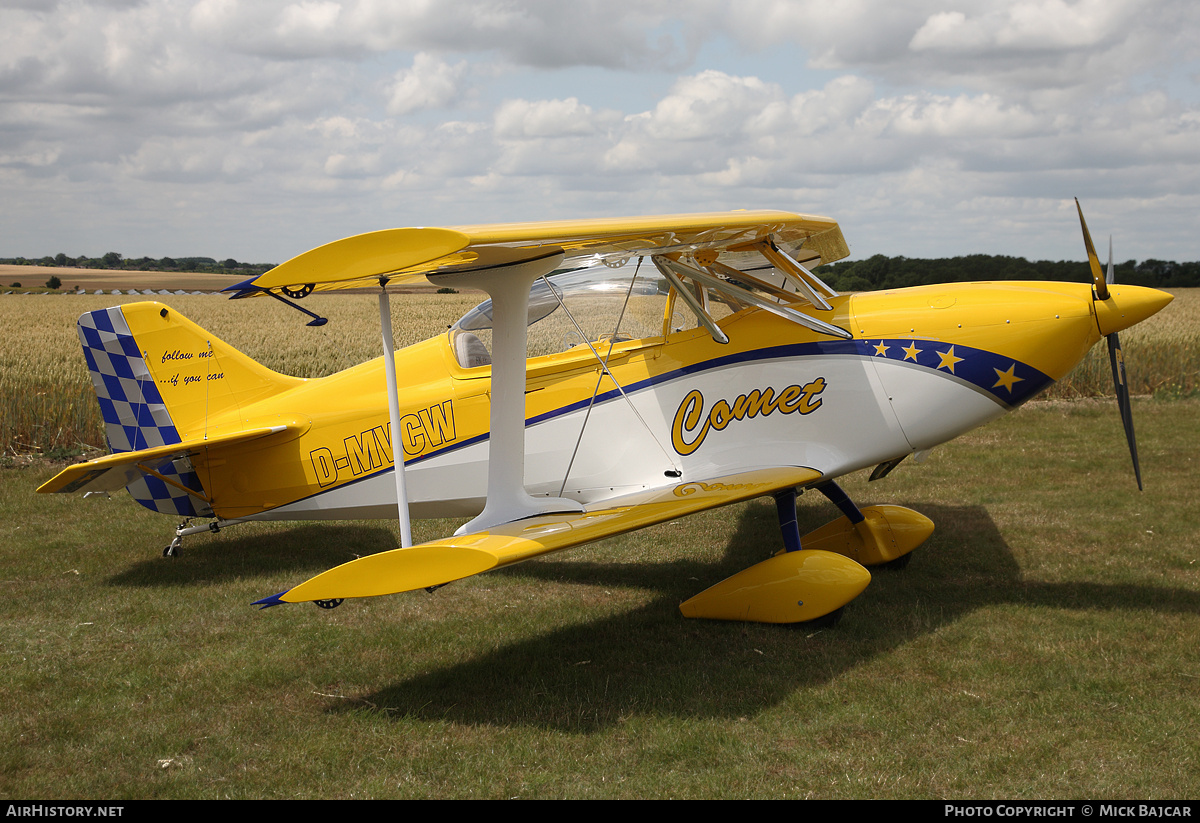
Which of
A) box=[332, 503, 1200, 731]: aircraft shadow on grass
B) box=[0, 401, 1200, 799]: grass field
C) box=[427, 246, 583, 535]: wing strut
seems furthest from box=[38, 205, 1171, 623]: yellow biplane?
box=[0, 401, 1200, 799]: grass field

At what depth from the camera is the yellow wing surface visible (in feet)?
11.2

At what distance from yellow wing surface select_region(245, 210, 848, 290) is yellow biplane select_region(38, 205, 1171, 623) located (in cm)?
4

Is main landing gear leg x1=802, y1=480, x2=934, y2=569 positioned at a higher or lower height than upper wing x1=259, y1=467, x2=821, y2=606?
lower

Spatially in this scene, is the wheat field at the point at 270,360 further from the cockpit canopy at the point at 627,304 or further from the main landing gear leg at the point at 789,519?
the main landing gear leg at the point at 789,519

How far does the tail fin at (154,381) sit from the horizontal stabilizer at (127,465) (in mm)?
313

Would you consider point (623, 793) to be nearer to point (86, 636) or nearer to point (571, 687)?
point (571, 687)

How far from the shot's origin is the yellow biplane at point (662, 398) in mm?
4953

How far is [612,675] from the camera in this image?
15.9 ft

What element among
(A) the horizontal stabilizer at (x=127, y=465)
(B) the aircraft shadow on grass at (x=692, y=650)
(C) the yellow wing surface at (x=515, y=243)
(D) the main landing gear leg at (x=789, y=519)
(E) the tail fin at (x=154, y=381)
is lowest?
(B) the aircraft shadow on grass at (x=692, y=650)

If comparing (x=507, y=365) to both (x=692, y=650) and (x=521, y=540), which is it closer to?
(x=521, y=540)

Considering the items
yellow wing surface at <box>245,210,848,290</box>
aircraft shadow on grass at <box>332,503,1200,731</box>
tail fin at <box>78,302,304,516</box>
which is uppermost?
yellow wing surface at <box>245,210,848,290</box>

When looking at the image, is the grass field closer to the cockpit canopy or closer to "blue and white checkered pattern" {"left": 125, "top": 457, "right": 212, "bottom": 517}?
"blue and white checkered pattern" {"left": 125, "top": 457, "right": 212, "bottom": 517}

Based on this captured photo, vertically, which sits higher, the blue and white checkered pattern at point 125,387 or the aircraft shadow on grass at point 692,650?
the blue and white checkered pattern at point 125,387

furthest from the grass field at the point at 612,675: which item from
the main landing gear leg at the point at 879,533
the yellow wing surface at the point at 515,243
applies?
the yellow wing surface at the point at 515,243
